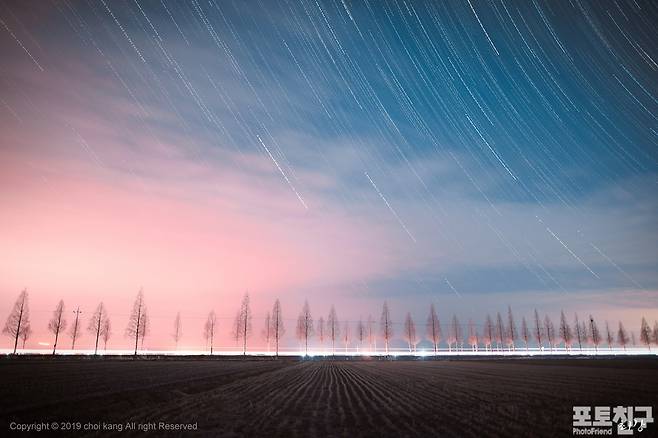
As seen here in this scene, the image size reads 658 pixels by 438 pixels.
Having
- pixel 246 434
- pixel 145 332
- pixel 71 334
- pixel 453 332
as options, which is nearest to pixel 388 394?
pixel 246 434

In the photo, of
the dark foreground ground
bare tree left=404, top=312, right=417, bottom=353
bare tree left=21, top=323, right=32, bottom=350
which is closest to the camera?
the dark foreground ground

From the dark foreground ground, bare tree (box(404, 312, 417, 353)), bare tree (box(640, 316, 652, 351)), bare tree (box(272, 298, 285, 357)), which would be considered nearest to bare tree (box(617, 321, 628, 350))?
bare tree (box(640, 316, 652, 351))

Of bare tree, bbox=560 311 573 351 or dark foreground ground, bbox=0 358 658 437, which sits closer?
dark foreground ground, bbox=0 358 658 437

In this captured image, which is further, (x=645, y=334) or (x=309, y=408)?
(x=645, y=334)

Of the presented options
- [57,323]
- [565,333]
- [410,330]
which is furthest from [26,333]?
[565,333]

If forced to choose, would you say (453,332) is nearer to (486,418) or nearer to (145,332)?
(145,332)

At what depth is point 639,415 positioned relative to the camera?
56.3 ft

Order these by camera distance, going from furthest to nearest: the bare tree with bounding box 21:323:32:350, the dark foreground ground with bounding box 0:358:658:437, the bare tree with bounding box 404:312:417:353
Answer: the bare tree with bounding box 404:312:417:353, the bare tree with bounding box 21:323:32:350, the dark foreground ground with bounding box 0:358:658:437

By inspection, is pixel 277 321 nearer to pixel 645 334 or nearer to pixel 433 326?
pixel 433 326

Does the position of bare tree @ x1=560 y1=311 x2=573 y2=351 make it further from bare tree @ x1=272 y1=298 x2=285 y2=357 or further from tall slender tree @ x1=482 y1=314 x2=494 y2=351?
bare tree @ x1=272 y1=298 x2=285 y2=357

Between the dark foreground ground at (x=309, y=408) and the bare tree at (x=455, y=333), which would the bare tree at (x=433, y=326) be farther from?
the dark foreground ground at (x=309, y=408)

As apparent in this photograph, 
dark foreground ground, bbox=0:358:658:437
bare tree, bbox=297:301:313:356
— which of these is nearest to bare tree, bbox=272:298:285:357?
bare tree, bbox=297:301:313:356

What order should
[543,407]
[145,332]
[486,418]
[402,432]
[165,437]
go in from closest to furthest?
[165,437] < [402,432] < [486,418] < [543,407] < [145,332]

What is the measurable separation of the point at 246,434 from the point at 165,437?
2494 millimetres
